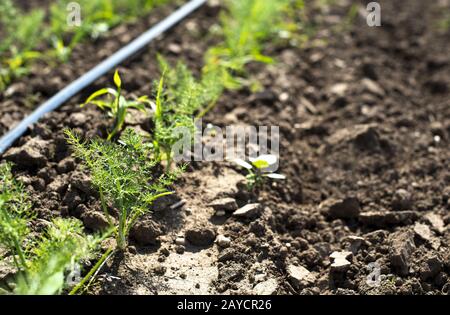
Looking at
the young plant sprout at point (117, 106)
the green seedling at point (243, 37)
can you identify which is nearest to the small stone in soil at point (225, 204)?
the young plant sprout at point (117, 106)

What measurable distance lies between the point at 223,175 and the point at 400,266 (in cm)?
103

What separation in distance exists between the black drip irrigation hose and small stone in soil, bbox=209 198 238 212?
1.14 metres

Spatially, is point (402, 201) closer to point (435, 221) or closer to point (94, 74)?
point (435, 221)

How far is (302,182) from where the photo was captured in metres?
3.37

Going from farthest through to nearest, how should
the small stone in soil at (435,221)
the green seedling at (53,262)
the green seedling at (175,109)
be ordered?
the small stone in soil at (435,221)
the green seedling at (175,109)
the green seedling at (53,262)

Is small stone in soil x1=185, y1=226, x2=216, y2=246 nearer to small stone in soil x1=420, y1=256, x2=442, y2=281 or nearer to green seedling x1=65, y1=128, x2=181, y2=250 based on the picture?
green seedling x1=65, y1=128, x2=181, y2=250

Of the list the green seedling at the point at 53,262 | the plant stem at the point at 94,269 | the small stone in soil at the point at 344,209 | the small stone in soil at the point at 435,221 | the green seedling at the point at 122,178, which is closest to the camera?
the green seedling at the point at 53,262

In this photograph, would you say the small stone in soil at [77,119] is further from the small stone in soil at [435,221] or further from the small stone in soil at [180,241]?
the small stone in soil at [435,221]

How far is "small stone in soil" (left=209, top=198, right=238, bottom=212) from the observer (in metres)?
2.91

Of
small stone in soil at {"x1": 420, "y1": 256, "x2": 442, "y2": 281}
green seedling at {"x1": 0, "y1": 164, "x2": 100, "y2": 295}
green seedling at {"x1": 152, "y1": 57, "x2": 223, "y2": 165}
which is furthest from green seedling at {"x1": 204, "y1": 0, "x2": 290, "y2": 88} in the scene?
green seedling at {"x1": 0, "y1": 164, "x2": 100, "y2": 295}

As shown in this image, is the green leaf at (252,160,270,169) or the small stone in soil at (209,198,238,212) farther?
the green leaf at (252,160,270,169)

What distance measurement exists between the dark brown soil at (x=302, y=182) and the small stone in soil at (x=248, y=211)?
0.8 inches

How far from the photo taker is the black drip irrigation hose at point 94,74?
124 inches

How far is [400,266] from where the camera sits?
269cm
